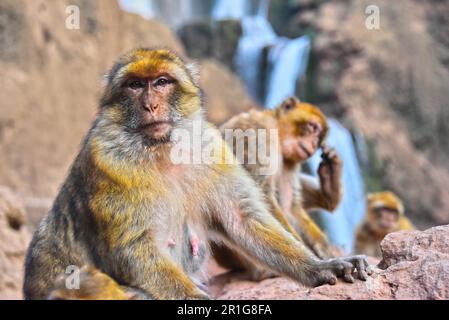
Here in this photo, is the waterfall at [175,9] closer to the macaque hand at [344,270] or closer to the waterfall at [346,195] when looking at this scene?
the waterfall at [346,195]

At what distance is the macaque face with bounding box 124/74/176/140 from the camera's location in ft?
10.6

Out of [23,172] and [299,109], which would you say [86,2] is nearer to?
[23,172]

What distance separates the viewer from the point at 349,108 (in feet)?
52.4

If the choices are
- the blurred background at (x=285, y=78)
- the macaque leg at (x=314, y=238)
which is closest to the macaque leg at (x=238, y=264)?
the macaque leg at (x=314, y=238)

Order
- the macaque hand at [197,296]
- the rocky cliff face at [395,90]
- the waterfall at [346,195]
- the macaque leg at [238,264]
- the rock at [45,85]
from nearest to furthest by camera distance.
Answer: the macaque hand at [197,296] → the macaque leg at [238,264] → the rock at [45,85] → the waterfall at [346,195] → the rocky cliff face at [395,90]

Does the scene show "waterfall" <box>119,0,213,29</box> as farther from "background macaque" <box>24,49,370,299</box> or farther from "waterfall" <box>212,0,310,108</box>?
"background macaque" <box>24,49,370,299</box>

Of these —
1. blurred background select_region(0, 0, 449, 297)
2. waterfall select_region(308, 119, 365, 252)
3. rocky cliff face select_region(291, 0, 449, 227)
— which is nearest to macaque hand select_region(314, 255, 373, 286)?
blurred background select_region(0, 0, 449, 297)

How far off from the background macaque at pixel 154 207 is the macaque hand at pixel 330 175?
2.08 m

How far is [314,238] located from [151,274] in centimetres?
261

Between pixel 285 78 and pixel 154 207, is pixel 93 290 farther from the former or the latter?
pixel 285 78

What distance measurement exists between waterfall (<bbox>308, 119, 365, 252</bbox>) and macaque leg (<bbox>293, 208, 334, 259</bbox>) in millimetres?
6503

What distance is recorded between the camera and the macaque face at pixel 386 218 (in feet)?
27.3

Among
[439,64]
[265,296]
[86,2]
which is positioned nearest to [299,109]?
[265,296]
